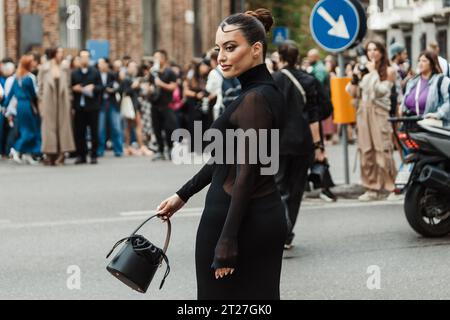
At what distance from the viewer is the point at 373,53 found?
13539 millimetres

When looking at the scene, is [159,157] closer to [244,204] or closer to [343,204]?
[343,204]

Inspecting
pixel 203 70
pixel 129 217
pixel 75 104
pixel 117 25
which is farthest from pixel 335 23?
pixel 117 25

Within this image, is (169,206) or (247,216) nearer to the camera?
(247,216)

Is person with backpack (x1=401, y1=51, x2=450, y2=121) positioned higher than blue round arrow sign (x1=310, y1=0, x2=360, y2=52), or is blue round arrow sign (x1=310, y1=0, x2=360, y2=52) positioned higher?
blue round arrow sign (x1=310, y1=0, x2=360, y2=52)

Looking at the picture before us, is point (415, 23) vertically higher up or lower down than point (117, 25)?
lower down

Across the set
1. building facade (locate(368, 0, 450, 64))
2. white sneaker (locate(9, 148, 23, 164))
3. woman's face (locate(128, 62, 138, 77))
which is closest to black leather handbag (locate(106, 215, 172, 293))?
white sneaker (locate(9, 148, 23, 164))

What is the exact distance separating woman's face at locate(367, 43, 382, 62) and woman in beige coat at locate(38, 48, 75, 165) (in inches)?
306

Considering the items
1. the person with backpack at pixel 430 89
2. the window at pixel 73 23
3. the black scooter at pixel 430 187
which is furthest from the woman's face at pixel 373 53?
the window at pixel 73 23

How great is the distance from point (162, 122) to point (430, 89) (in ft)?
31.6

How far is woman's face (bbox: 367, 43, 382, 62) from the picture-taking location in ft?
44.2

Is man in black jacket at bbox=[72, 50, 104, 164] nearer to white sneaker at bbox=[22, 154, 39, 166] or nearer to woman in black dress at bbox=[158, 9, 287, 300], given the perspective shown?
white sneaker at bbox=[22, 154, 39, 166]

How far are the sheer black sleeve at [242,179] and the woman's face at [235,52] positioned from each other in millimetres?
139

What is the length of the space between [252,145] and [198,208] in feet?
28.6

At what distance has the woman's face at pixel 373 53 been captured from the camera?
13469 millimetres
